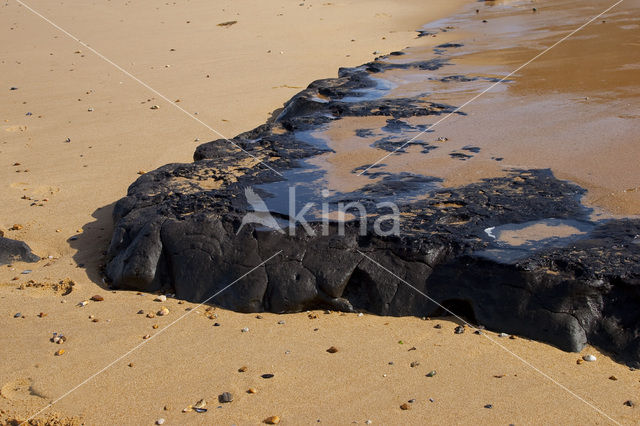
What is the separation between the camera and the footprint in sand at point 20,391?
3.03 m

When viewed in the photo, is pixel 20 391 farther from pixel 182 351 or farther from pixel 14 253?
pixel 14 253

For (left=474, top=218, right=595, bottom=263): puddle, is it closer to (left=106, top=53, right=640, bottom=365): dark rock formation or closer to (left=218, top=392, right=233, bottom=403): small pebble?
(left=106, top=53, right=640, bottom=365): dark rock formation

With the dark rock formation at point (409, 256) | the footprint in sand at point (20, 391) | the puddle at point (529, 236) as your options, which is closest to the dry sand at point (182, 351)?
the footprint in sand at point (20, 391)

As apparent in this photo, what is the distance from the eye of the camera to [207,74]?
869cm

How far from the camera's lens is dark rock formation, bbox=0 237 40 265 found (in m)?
4.21

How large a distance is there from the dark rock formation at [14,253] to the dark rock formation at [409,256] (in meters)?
0.54

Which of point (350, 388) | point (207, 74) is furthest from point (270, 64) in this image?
point (350, 388)

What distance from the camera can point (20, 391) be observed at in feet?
10.1

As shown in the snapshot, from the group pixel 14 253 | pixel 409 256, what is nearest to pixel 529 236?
pixel 409 256

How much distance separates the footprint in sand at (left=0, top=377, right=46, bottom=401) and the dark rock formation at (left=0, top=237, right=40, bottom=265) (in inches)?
49.2

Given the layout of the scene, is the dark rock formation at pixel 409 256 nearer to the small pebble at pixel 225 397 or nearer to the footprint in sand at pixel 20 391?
the small pebble at pixel 225 397

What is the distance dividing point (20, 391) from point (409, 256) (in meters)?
1.84

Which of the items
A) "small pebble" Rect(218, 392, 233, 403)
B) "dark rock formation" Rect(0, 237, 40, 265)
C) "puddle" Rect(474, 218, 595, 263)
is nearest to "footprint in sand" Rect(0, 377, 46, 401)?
"small pebble" Rect(218, 392, 233, 403)

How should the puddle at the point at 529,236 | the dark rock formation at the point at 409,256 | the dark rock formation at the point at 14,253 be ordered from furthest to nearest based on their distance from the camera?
the dark rock formation at the point at 14,253 → the puddle at the point at 529,236 → the dark rock formation at the point at 409,256
